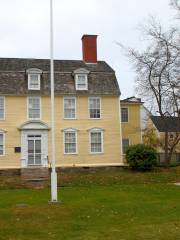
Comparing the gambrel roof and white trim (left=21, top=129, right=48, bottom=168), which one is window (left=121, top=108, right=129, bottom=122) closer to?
the gambrel roof

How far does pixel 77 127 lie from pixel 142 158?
17.3ft

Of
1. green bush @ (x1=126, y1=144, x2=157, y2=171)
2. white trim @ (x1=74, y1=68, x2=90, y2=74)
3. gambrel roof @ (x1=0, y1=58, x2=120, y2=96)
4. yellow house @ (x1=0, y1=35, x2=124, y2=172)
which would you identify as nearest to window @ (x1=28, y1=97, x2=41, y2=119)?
yellow house @ (x1=0, y1=35, x2=124, y2=172)

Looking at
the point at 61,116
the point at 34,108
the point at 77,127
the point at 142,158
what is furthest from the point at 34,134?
the point at 142,158

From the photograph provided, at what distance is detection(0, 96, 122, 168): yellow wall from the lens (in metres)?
34.3

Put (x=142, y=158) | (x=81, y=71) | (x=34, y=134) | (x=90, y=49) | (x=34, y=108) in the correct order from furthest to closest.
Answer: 1. (x=90, y=49)
2. (x=81, y=71)
3. (x=34, y=108)
4. (x=34, y=134)
5. (x=142, y=158)

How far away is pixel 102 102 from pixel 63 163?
5.34 meters

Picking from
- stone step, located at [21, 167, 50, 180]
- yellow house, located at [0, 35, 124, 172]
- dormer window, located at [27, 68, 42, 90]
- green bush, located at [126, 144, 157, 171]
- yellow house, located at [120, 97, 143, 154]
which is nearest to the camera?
stone step, located at [21, 167, 50, 180]

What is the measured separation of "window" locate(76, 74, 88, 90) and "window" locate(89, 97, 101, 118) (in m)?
1.04

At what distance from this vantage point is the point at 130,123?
40188 mm

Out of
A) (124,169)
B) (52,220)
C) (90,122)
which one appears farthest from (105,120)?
(52,220)

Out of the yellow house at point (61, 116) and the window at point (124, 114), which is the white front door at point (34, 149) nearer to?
the yellow house at point (61, 116)

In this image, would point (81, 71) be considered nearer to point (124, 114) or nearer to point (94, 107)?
point (94, 107)

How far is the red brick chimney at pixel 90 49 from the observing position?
38.6 m

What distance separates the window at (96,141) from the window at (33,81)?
5.18 m
